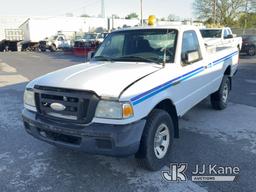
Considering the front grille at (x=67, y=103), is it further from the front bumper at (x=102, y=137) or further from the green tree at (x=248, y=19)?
the green tree at (x=248, y=19)

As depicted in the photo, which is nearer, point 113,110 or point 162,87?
point 113,110

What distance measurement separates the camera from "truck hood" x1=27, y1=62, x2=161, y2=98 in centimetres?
353

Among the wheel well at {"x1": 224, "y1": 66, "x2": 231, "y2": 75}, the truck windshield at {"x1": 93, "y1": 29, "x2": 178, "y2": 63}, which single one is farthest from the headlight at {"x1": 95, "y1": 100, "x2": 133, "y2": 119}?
the wheel well at {"x1": 224, "y1": 66, "x2": 231, "y2": 75}

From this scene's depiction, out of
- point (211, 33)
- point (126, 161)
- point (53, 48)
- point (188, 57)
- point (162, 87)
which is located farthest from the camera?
point (53, 48)

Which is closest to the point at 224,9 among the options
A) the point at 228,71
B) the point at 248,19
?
the point at 248,19

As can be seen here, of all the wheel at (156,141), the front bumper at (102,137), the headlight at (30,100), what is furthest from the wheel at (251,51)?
the headlight at (30,100)

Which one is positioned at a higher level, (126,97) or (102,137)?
(126,97)

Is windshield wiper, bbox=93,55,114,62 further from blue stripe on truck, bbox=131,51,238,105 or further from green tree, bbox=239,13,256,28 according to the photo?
green tree, bbox=239,13,256,28

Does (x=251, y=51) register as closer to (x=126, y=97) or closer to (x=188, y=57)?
(x=188, y=57)

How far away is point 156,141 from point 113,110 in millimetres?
892

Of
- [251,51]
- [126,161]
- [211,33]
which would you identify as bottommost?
[126,161]

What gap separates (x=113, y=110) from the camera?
11.2ft

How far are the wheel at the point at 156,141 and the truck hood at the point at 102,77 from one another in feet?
1.82

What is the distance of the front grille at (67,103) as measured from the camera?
11.4 ft
